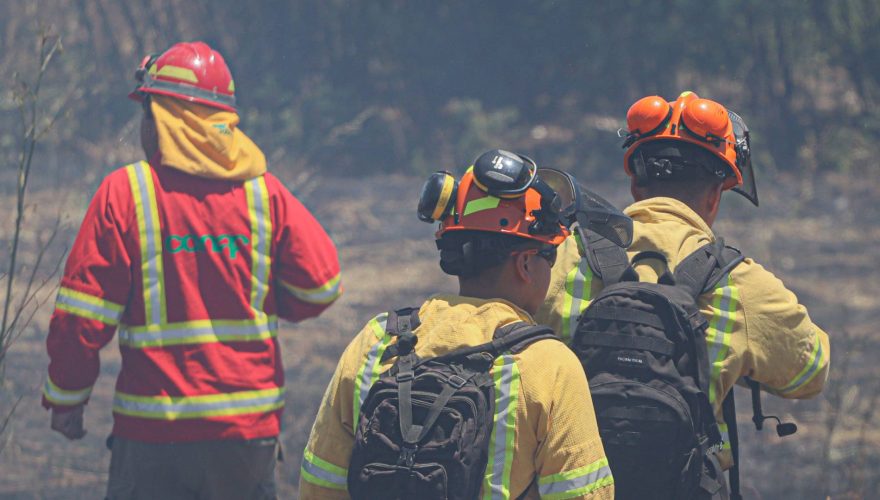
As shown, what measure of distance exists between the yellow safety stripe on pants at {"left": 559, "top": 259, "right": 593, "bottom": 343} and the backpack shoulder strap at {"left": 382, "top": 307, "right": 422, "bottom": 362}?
19.8 inches

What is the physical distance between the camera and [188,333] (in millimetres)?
3619

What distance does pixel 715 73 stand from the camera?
1156 centimetres

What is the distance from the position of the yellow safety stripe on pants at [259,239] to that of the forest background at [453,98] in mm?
4969

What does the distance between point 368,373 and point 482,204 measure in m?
0.39

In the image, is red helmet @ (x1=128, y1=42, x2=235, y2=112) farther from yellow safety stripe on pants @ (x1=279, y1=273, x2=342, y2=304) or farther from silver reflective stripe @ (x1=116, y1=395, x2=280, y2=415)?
silver reflective stripe @ (x1=116, y1=395, x2=280, y2=415)

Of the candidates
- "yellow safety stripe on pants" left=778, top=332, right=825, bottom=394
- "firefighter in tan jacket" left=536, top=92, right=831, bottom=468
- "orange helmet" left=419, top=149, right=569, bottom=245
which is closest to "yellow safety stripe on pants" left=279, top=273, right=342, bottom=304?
"firefighter in tan jacket" left=536, top=92, right=831, bottom=468

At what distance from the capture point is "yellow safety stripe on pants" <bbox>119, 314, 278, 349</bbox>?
3.60 metres

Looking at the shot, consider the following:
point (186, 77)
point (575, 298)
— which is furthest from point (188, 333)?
point (575, 298)

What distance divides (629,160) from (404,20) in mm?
9404

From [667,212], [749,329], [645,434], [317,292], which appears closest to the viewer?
[645,434]

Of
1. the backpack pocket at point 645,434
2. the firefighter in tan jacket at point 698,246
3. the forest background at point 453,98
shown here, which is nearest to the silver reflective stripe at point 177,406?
the firefighter in tan jacket at point 698,246

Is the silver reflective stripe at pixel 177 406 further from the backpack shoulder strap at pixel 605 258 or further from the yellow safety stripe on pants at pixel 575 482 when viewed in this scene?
the yellow safety stripe on pants at pixel 575 482

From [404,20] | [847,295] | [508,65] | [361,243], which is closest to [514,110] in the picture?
[508,65]

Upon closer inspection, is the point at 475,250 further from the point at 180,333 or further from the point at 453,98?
the point at 453,98
